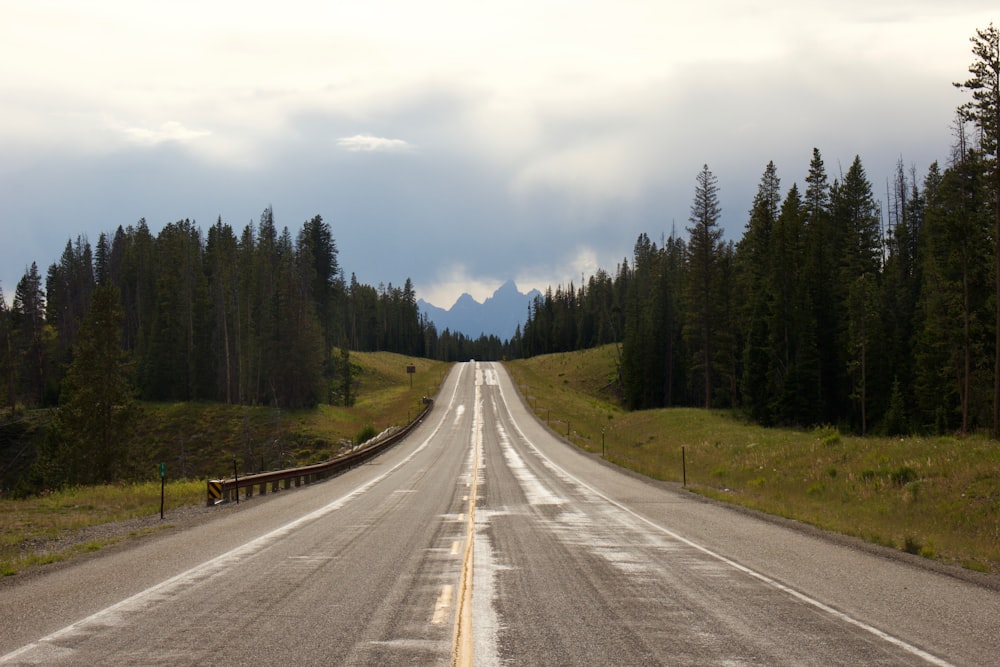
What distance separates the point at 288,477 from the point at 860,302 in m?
43.2

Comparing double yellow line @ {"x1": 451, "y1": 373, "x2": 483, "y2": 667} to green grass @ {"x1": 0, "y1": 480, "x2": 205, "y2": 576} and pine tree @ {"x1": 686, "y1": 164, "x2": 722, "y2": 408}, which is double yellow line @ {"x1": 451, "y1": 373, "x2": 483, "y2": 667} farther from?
pine tree @ {"x1": 686, "y1": 164, "x2": 722, "y2": 408}

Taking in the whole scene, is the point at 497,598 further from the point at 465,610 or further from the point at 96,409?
the point at 96,409

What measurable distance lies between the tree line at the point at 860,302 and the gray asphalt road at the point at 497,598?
2520 centimetres

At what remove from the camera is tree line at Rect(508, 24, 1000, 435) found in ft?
131

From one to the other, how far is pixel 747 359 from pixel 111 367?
45807 mm

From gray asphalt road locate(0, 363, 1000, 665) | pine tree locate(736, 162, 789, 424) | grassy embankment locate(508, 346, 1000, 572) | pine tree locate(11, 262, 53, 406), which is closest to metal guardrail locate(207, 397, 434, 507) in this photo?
gray asphalt road locate(0, 363, 1000, 665)

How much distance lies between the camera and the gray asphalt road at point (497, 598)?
247 inches

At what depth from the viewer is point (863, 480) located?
828 inches

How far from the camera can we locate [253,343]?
78812 mm

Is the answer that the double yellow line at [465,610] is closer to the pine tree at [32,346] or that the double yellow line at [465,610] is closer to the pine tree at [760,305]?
the pine tree at [760,305]

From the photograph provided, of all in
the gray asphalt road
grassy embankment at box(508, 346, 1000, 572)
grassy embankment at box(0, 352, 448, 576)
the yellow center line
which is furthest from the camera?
→ grassy embankment at box(0, 352, 448, 576)

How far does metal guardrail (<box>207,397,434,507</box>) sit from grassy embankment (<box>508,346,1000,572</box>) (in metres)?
13.1

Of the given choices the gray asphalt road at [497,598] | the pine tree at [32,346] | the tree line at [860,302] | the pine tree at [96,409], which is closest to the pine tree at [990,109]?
the tree line at [860,302]

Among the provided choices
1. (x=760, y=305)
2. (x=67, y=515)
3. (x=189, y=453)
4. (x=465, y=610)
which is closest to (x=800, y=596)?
(x=465, y=610)
